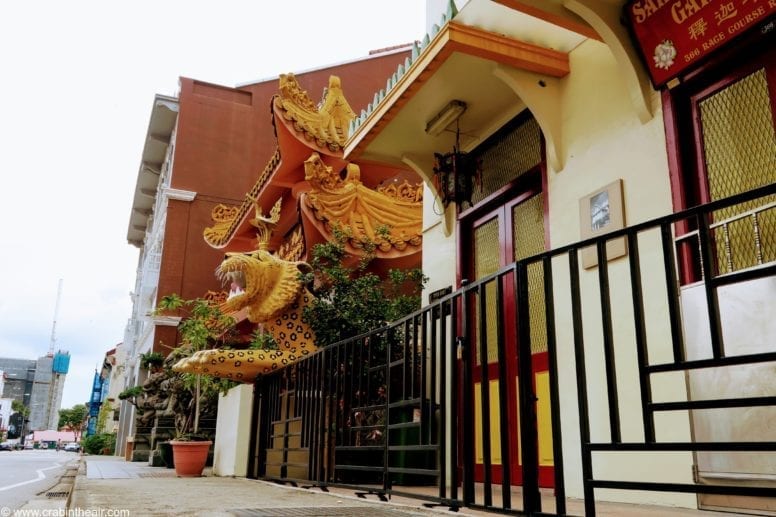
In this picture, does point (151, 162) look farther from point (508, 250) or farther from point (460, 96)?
point (508, 250)

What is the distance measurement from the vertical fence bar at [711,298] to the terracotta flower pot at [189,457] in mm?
6947

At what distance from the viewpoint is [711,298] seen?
75.5 inches

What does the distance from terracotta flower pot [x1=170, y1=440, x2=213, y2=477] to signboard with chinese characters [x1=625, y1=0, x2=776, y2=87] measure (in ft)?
21.4

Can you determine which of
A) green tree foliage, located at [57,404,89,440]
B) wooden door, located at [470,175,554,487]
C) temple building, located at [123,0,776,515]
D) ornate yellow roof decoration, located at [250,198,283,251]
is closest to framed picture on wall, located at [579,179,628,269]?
temple building, located at [123,0,776,515]

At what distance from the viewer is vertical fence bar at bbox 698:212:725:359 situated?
1.88 metres

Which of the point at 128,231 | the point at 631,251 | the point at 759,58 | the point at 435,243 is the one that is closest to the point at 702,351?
the point at 631,251

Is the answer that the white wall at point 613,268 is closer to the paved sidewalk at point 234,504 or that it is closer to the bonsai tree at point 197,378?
the paved sidewalk at point 234,504

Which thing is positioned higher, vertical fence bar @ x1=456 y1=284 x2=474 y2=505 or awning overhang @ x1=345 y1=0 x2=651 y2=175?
awning overhang @ x1=345 y1=0 x2=651 y2=175

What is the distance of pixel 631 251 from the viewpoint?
219cm

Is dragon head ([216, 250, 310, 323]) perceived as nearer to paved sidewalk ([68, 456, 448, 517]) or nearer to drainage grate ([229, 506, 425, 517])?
paved sidewalk ([68, 456, 448, 517])

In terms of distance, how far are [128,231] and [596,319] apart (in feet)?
84.4

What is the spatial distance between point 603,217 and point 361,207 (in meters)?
5.44

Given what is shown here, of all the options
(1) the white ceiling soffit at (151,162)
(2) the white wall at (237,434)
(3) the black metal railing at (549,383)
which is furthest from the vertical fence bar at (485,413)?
(1) the white ceiling soffit at (151,162)

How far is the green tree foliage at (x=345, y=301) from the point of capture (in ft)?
21.3
